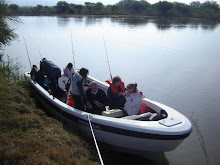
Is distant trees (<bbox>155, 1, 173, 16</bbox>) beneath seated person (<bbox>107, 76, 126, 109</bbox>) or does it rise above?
above

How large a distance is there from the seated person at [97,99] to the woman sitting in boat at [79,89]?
0.59 ft

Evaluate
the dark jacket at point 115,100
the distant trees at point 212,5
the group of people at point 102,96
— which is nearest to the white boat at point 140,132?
the group of people at point 102,96

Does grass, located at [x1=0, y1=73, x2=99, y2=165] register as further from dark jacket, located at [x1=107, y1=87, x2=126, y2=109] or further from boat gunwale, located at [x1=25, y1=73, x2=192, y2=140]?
dark jacket, located at [x1=107, y1=87, x2=126, y2=109]

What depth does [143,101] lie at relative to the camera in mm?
5570

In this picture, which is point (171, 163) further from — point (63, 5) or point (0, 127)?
point (63, 5)

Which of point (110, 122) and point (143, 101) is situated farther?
point (143, 101)

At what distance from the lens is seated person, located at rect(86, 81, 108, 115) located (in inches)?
209

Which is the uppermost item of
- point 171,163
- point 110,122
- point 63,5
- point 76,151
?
point 63,5

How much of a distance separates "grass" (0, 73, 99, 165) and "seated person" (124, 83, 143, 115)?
46.4 inches

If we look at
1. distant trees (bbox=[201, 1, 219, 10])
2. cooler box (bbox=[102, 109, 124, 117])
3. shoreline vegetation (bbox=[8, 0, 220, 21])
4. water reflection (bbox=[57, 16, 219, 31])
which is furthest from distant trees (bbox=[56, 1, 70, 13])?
cooler box (bbox=[102, 109, 124, 117])

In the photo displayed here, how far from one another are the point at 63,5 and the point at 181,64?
66401 mm

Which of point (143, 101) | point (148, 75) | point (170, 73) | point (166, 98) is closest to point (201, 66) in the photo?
point (170, 73)

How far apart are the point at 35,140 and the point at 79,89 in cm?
156

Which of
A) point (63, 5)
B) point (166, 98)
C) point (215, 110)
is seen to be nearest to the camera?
point (215, 110)
